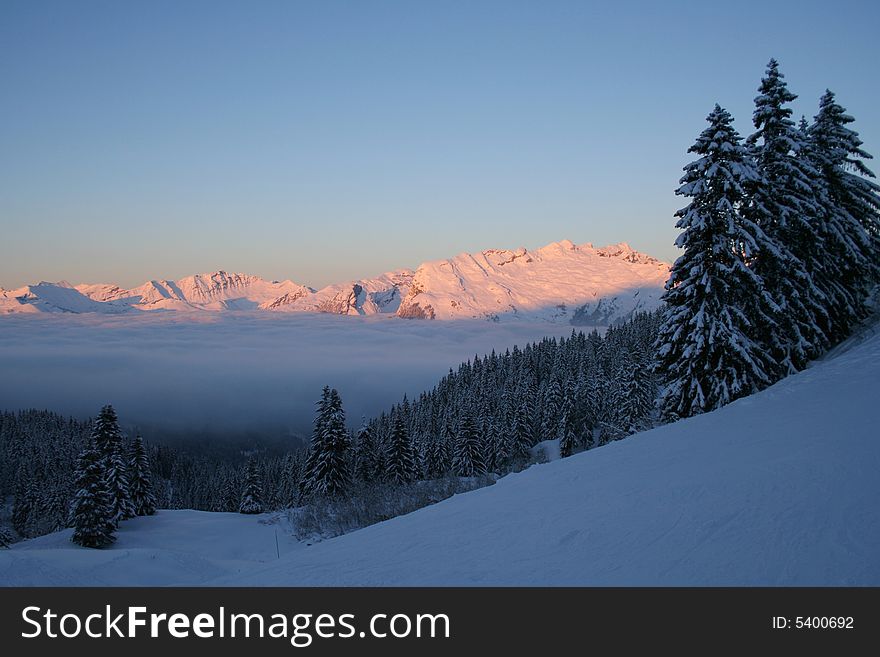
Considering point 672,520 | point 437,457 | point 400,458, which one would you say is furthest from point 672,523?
point 437,457

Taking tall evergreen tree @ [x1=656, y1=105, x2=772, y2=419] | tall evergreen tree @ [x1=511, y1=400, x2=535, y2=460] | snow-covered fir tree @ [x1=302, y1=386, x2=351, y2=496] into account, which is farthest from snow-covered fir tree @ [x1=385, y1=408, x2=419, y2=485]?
tall evergreen tree @ [x1=656, y1=105, x2=772, y2=419]

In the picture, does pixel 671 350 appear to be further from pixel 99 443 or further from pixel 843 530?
pixel 99 443

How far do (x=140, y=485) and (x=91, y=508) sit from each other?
35.3ft

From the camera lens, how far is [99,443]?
38094 mm

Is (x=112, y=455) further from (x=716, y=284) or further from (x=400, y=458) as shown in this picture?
(x=716, y=284)

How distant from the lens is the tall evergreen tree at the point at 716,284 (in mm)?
18422

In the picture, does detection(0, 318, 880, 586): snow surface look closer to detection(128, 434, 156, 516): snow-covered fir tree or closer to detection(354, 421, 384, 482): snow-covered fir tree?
detection(128, 434, 156, 516): snow-covered fir tree

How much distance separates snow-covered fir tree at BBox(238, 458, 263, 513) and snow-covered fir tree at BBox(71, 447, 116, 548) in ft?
62.5

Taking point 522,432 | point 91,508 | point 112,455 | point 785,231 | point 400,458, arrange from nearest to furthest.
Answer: point 785,231
point 91,508
point 112,455
point 400,458
point 522,432

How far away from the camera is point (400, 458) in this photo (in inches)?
2041

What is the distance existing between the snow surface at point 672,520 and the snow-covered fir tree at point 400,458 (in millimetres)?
38552
